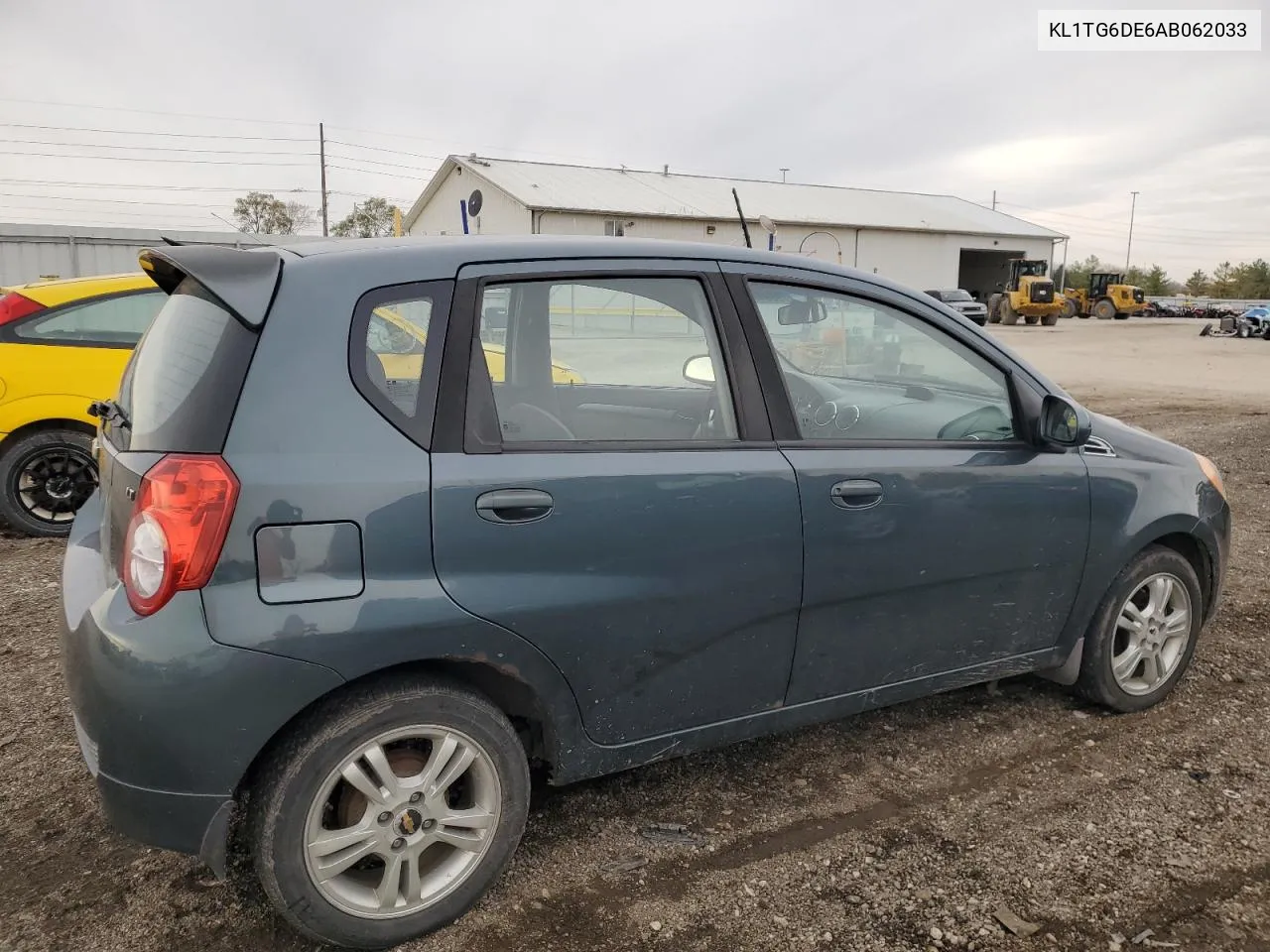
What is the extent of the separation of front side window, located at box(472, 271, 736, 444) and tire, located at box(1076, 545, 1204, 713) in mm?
1782

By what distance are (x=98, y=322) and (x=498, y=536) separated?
513 cm

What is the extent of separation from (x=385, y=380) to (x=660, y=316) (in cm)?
89

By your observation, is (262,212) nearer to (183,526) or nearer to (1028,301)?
(1028,301)

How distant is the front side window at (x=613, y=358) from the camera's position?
254cm

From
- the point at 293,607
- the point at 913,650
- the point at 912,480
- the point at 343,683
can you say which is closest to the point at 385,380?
the point at 293,607

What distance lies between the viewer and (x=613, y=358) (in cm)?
282

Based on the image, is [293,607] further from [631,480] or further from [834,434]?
[834,434]

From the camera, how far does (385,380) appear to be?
223cm

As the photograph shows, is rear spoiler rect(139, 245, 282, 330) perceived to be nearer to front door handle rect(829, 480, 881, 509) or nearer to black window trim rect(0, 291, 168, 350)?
front door handle rect(829, 480, 881, 509)

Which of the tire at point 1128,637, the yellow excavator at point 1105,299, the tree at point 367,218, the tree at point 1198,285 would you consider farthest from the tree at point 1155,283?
the tire at point 1128,637

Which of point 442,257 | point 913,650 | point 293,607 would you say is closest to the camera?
point 293,607

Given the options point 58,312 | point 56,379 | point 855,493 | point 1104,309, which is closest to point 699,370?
point 855,493

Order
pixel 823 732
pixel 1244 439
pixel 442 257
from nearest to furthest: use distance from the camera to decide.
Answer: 1. pixel 442 257
2. pixel 823 732
3. pixel 1244 439

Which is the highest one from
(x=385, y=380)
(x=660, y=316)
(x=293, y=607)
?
(x=660, y=316)
